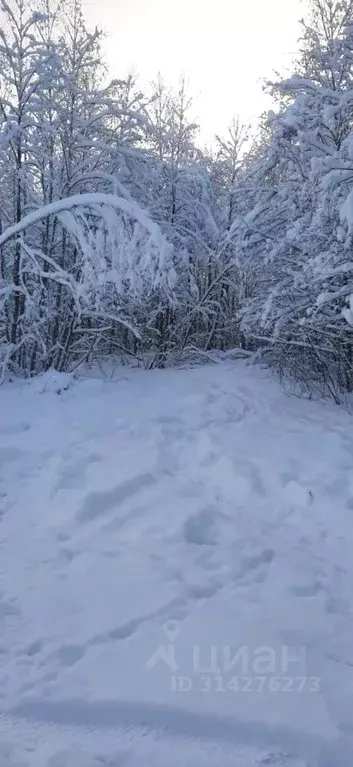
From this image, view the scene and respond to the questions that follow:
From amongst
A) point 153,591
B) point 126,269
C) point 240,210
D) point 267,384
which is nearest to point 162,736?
point 153,591

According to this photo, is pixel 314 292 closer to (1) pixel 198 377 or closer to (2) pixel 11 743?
(1) pixel 198 377

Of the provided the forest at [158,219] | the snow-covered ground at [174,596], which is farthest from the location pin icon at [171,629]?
the forest at [158,219]

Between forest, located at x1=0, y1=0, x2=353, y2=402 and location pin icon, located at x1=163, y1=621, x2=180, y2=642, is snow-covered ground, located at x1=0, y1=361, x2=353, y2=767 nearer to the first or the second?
location pin icon, located at x1=163, y1=621, x2=180, y2=642

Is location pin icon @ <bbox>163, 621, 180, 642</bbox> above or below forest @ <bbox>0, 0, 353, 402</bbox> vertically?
below

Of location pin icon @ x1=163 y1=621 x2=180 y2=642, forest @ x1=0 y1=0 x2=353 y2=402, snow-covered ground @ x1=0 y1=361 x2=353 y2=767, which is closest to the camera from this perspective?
snow-covered ground @ x1=0 y1=361 x2=353 y2=767

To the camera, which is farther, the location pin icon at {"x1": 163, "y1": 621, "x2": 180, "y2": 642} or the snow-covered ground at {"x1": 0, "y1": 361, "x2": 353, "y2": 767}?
the location pin icon at {"x1": 163, "y1": 621, "x2": 180, "y2": 642}

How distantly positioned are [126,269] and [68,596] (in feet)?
13.6

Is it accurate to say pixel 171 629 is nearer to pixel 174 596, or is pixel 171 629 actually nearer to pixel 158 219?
pixel 174 596

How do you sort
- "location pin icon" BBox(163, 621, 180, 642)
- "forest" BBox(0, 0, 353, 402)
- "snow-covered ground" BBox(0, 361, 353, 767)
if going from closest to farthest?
"snow-covered ground" BBox(0, 361, 353, 767)
"location pin icon" BBox(163, 621, 180, 642)
"forest" BBox(0, 0, 353, 402)

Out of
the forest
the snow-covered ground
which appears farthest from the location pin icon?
the forest

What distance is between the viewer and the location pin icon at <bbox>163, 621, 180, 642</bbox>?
3112 mm

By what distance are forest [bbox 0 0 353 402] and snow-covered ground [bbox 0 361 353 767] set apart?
6.84ft

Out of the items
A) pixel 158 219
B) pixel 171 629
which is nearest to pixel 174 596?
pixel 171 629

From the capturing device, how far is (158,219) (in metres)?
13.6
